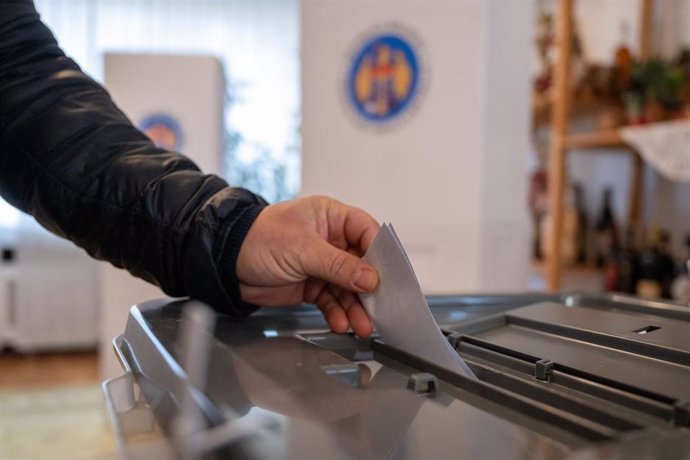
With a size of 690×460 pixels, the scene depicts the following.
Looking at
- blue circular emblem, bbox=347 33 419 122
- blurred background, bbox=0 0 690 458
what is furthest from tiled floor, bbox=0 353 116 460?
blue circular emblem, bbox=347 33 419 122

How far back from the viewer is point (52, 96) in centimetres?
70

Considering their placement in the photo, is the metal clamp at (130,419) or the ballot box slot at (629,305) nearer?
the metal clamp at (130,419)

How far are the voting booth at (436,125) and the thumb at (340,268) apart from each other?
120 centimetres

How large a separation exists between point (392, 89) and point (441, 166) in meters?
0.28

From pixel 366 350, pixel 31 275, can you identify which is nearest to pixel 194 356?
pixel 366 350

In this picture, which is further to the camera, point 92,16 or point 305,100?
point 92,16

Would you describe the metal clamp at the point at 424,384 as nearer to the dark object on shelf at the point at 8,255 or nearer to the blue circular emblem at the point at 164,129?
the blue circular emblem at the point at 164,129

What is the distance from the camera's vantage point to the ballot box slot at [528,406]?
32cm

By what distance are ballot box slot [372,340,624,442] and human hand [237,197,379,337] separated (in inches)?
5.1

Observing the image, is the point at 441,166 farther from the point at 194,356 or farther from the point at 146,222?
the point at 194,356

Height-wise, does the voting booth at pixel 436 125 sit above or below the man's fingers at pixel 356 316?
above

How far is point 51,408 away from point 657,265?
7.69ft

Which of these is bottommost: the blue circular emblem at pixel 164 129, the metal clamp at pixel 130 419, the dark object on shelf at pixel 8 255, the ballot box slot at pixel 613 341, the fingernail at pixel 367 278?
the dark object on shelf at pixel 8 255

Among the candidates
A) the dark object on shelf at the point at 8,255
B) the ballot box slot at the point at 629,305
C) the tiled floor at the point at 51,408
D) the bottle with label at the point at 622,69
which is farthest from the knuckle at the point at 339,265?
the dark object on shelf at the point at 8,255
